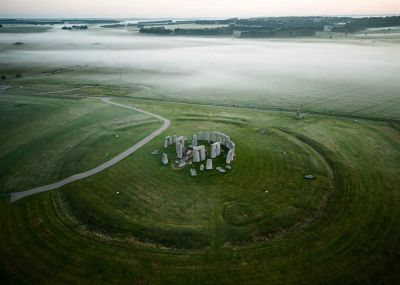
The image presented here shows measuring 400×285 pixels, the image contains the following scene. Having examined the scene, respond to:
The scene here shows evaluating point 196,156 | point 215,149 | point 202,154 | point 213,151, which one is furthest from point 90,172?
point 215,149

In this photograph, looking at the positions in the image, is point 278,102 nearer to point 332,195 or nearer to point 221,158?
point 221,158

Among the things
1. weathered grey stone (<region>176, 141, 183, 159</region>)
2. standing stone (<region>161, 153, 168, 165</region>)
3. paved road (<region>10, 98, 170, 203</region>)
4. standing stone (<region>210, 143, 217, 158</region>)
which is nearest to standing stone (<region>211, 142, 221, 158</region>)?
standing stone (<region>210, 143, 217, 158</region>)

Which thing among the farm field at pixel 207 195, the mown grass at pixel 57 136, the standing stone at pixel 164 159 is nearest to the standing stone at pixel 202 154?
the farm field at pixel 207 195

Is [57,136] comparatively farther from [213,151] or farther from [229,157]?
[229,157]

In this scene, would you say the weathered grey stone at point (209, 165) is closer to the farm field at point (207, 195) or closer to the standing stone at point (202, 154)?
the farm field at point (207, 195)

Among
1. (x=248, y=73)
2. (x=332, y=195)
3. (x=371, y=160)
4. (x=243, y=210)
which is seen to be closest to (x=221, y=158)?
(x=243, y=210)

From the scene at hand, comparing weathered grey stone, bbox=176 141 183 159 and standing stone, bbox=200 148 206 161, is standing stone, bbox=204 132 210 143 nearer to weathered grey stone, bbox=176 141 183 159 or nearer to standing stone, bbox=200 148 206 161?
standing stone, bbox=200 148 206 161
